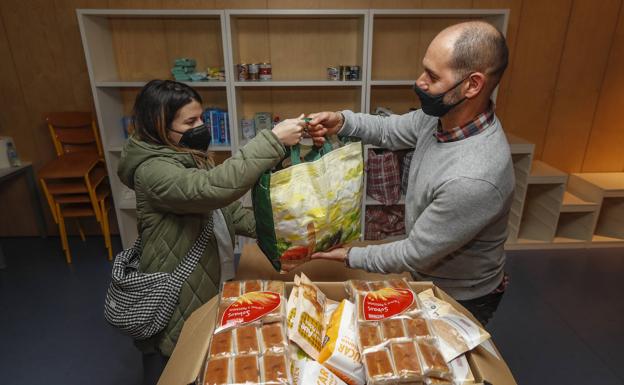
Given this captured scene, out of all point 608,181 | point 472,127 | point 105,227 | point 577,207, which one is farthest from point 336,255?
point 608,181

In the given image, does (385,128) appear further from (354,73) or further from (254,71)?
(254,71)

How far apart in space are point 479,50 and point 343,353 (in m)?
0.81

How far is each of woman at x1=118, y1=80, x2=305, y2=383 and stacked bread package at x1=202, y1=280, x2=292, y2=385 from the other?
0.31 meters

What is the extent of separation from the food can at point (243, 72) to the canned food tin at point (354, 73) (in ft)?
2.41

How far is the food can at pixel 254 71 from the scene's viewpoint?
282cm

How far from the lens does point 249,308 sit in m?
0.86

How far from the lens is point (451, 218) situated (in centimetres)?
105

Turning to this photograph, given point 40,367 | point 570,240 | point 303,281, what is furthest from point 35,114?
point 570,240

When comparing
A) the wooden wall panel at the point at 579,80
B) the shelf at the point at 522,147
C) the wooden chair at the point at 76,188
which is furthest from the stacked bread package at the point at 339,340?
the wooden wall panel at the point at 579,80

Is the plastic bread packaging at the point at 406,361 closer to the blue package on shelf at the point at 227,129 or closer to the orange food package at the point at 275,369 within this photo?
the orange food package at the point at 275,369

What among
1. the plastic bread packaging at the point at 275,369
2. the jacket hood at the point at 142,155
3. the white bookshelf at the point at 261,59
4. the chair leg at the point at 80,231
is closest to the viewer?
the plastic bread packaging at the point at 275,369

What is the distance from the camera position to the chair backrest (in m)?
3.02

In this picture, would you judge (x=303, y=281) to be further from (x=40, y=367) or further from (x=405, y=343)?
(x=40, y=367)

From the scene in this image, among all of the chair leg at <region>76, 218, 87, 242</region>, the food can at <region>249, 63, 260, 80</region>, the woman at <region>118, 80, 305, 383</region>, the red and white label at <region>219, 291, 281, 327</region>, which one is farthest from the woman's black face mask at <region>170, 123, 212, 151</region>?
the chair leg at <region>76, 218, 87, 242</region>
